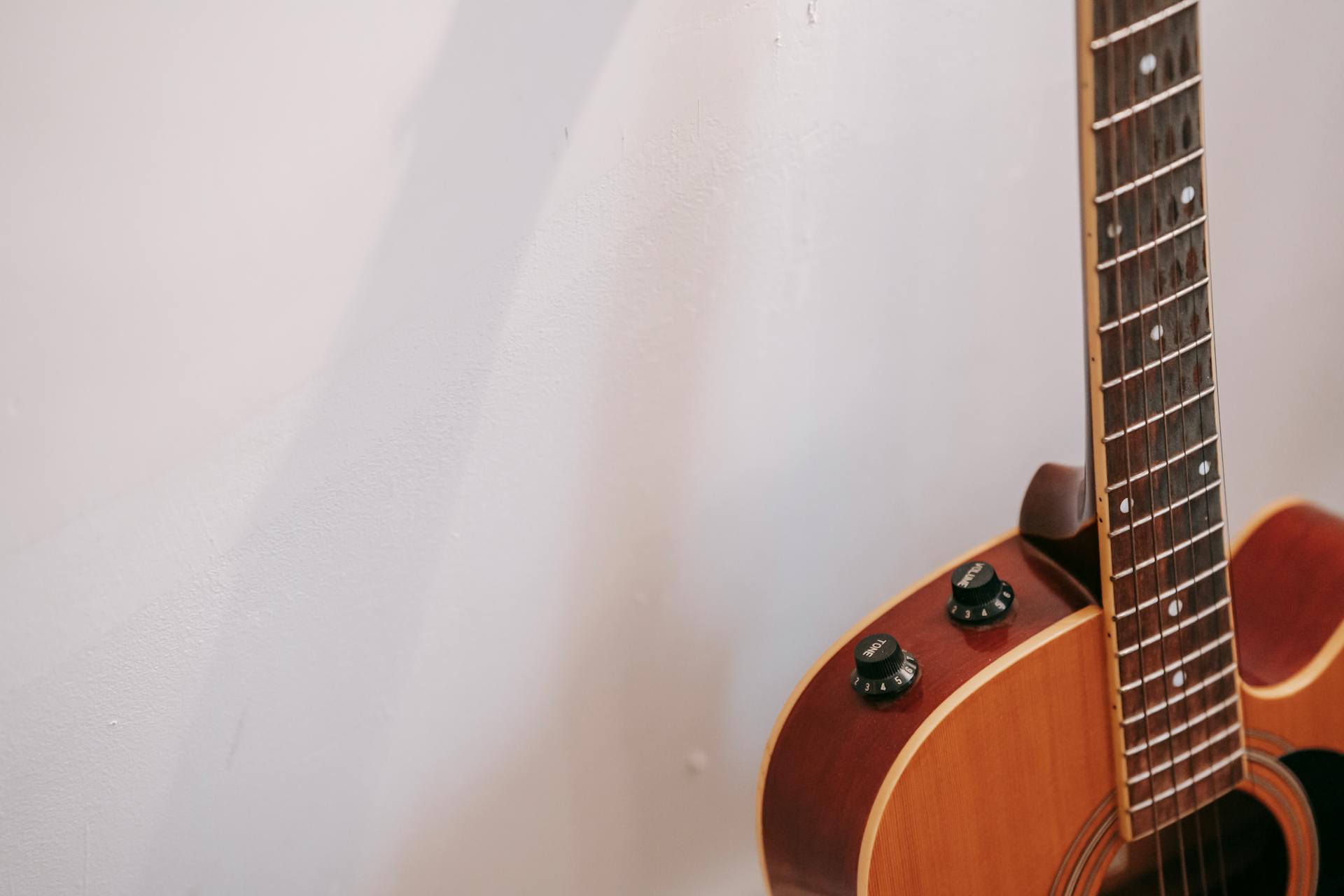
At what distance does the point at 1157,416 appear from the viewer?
62cm

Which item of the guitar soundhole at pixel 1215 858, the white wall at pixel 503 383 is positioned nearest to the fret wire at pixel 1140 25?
the white wall at pixel 503 383

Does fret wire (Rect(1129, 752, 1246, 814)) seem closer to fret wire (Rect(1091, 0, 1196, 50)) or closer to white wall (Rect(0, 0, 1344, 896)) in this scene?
white wall (Rect(0, 0, 1344, 896))

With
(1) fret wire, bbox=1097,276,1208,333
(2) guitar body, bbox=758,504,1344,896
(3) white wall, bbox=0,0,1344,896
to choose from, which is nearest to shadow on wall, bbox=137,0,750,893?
(3) white wall, bbox=0,0,1344,896

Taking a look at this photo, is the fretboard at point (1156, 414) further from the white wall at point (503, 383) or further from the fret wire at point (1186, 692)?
the white wall at point (503, 383)

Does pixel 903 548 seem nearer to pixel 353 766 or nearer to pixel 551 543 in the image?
pixel 551 543

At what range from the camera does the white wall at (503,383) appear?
60 centimetres

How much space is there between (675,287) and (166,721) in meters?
0.42

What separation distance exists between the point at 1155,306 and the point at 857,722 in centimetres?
29

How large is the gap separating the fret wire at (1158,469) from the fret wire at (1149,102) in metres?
0.20

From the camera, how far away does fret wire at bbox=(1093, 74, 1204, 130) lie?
1.79 ft

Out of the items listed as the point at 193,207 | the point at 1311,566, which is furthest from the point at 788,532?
the point at 193,207

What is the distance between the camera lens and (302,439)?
0.67 meters

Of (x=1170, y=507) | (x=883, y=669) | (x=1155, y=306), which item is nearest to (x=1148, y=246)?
(x=1155, y=306)

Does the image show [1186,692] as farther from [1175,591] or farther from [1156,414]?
[1156,414]
